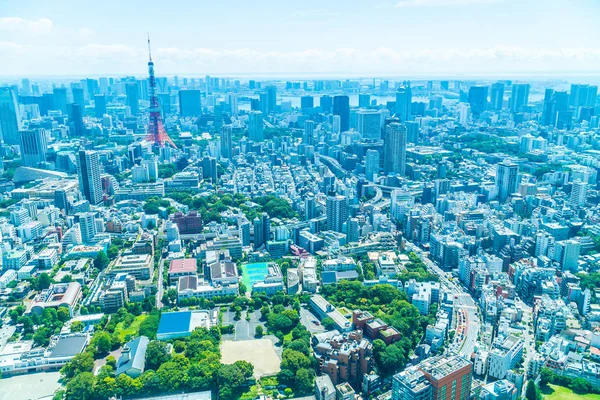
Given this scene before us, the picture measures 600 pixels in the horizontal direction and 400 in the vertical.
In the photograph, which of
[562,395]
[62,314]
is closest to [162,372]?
[62,314]

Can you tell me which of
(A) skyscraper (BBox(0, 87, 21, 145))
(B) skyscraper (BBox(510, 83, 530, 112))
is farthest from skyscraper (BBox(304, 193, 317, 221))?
(B) skyscraper (BBox(510, 83, 530, 112))

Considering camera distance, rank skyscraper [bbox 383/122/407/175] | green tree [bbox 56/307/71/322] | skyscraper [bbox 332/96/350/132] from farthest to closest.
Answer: skyscraper [bbox 332/96/350/132] → skyscraper [bbox 383/122/407/175] → green tree [bbox 56/307/71/322]

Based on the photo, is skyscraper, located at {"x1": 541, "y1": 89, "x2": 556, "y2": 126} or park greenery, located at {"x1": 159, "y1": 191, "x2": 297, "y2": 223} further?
skyscraper, located at {"x1": 541, "y1": 89, "x2": 556, "y2": 126}

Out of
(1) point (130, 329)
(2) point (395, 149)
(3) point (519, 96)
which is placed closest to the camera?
(1) point (130, 329)

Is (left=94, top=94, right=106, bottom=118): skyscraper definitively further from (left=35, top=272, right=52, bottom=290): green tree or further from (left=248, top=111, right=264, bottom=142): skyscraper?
(left=35, top=272, right=52, bottom=290): green tree

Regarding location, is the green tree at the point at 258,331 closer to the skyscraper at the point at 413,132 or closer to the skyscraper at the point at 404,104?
the skyscraper at the point at 413,132

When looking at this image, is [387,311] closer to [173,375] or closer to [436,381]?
[436,381]
